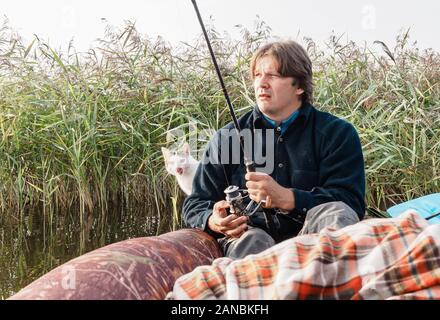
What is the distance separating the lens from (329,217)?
74.2 inches

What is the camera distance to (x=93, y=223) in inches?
162

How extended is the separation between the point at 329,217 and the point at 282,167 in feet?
1.39

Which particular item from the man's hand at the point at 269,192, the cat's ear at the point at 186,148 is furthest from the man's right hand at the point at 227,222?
the cat's ear at the point at 186,148

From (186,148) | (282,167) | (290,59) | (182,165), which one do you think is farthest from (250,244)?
(186,148)

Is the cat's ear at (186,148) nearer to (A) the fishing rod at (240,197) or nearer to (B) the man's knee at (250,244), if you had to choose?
(A) the fishing rod at (240,197)

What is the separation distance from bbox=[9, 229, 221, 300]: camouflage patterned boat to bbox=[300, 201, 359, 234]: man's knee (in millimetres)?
421

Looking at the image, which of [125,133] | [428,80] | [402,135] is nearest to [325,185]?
[402,135]

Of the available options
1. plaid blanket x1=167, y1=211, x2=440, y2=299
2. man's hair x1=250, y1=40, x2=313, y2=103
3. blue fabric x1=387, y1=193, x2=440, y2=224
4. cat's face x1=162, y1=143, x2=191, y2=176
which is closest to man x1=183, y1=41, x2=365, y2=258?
man's hair x1=250, y1=40, x2=313, y2=103

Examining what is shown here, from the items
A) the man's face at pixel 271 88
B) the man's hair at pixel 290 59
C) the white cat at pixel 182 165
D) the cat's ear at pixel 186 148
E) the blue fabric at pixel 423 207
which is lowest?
the blue fabric at pixel 423 207

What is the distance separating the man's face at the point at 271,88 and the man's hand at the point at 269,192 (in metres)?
0.35

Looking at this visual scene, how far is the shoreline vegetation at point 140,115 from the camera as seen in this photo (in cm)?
404
